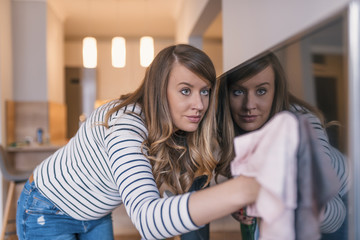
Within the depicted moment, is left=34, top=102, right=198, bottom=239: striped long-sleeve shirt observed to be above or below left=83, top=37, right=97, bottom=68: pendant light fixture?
below

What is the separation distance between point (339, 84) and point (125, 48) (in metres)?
4.15

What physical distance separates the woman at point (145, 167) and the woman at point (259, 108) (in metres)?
0.06

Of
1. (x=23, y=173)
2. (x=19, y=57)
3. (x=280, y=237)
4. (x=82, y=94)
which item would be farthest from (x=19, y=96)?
(x=280, y=237)

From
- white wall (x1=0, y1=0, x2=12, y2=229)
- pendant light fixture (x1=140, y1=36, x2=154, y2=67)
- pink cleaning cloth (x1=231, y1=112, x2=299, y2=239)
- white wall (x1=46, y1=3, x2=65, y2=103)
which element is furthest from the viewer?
white wall (x1=46, y1=3, x2=65, y2=103)

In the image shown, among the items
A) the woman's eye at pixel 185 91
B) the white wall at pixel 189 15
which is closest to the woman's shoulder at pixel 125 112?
the woman's eye at pixel 185 91

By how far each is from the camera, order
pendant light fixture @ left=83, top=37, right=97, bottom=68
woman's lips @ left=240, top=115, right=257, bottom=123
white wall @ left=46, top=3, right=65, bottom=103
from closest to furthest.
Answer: woman's lips @ left=240, top=115, right=257, bottom=123
pendant light fixture @ left=83, top=37, right=97, bottom=68
white wall @ left=46, top=3, right=65, bottom=103

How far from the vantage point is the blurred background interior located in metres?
0.53

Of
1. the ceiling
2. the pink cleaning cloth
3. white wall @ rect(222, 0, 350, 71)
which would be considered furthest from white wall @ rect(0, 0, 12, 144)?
the pink cleaning cloth

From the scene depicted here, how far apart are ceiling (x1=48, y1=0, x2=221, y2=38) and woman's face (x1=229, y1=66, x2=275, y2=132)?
11.3 feet

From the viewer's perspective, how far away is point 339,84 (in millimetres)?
504

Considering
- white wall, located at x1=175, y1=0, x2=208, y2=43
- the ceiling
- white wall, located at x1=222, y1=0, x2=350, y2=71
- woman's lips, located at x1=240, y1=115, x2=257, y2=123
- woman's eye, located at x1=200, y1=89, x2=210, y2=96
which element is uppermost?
the ceiling

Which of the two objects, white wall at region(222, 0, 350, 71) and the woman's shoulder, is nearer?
the woman's shoulder

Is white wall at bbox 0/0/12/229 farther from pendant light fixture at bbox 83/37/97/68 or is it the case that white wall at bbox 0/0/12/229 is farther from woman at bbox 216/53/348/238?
woman at bbox 216/53/348/238

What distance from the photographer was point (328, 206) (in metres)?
0.54
